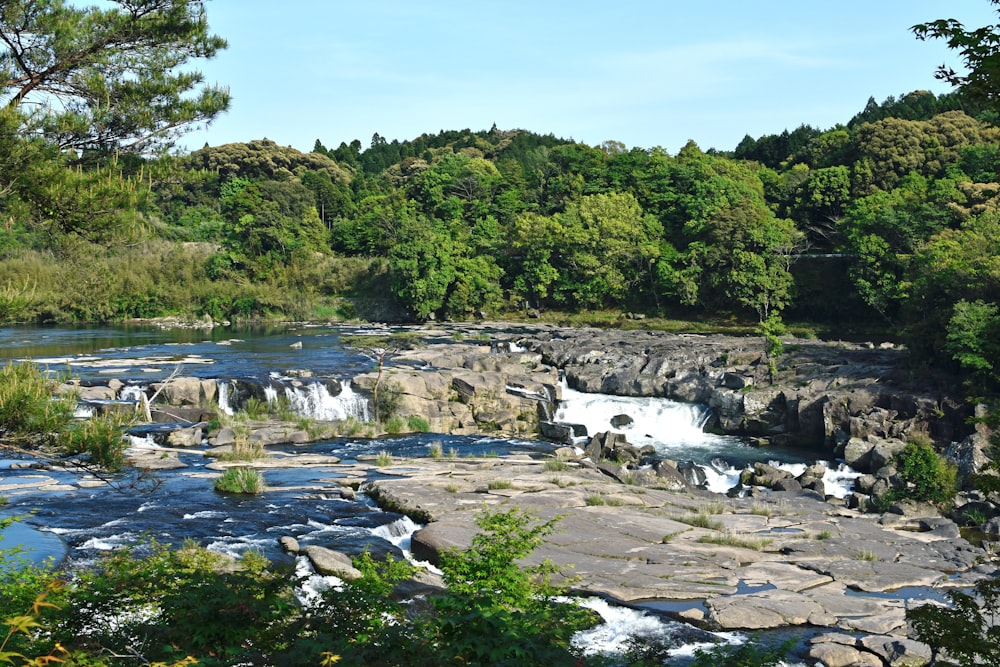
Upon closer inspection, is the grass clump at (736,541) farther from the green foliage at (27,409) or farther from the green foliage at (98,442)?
the green foliage at (27,409)

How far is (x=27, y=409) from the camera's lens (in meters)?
7.59

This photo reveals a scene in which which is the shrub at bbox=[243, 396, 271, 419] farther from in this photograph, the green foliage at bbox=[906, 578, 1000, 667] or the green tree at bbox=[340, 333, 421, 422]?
the green foliage at bbox=[906, 578, 1000, 667]

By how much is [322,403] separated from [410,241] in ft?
92.2

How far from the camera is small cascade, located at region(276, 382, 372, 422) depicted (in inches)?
1019

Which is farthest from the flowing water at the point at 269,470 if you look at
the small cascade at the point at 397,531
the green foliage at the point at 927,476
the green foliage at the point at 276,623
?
the green foliage at the point at 927,476

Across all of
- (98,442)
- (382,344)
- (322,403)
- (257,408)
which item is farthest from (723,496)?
(382,344)

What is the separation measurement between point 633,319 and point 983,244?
2409cm

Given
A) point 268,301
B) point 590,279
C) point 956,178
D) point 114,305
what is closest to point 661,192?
point 590,279

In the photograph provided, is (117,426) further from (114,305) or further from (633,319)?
(114,305)

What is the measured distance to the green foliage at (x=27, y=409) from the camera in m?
7.50

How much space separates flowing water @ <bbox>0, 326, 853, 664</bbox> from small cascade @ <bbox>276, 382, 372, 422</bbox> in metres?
0.04

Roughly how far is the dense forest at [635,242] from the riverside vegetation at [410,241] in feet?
0.61

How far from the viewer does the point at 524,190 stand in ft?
226

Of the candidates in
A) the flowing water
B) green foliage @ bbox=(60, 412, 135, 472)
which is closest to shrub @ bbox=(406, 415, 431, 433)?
the flowing water
